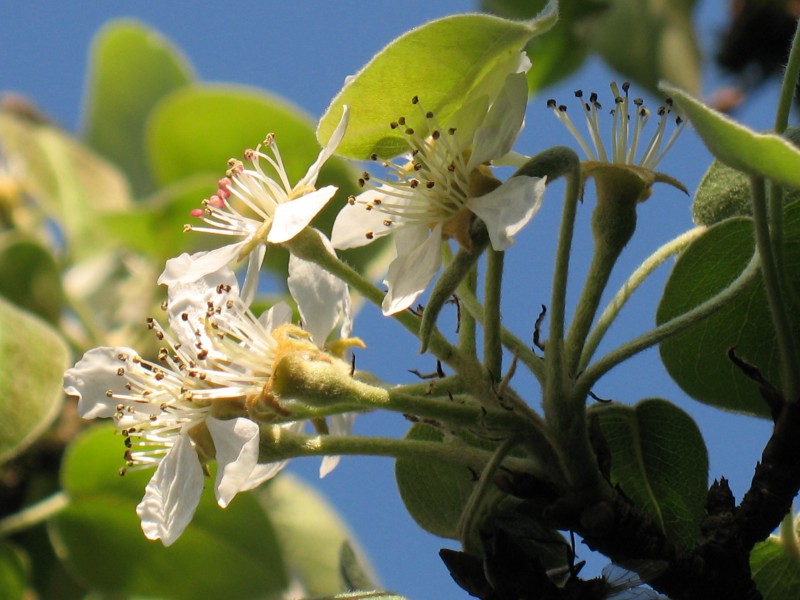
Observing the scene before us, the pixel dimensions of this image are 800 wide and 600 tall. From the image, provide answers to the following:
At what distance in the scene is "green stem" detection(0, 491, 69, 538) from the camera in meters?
2.17

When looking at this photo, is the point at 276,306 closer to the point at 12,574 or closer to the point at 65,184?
the point at 12,574

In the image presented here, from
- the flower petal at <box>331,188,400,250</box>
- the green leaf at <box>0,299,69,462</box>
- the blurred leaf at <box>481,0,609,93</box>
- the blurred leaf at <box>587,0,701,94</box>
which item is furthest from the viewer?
the blurred leaf at <box>481,0,609,93</box>

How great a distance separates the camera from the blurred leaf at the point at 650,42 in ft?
8.78

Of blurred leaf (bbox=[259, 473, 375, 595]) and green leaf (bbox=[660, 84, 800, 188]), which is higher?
green leaf (bbox=[660, 84, 800, 188])

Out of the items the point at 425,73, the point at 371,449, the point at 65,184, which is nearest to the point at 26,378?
the point at 371,449

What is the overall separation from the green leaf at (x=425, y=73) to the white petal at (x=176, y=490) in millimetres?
380

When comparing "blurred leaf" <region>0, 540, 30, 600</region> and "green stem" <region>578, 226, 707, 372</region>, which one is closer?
"green stem" <region>578, 226, 707, 372</region>

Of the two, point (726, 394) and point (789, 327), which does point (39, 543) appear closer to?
point (726, 394)

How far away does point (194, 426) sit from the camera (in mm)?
1221

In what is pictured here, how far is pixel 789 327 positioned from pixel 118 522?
1375mm

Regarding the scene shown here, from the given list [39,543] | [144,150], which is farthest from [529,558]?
[144,150]

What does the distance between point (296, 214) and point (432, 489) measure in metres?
0.39

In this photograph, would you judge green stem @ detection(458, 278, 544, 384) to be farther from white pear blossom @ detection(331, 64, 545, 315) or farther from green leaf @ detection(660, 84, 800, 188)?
green leaf @ detection(660, 84, 800, 188)

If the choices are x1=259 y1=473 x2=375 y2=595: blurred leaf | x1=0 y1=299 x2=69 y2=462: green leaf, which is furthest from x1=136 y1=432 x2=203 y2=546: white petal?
x1=259 y1=473 x2=375 y2=595: blurred leaf
